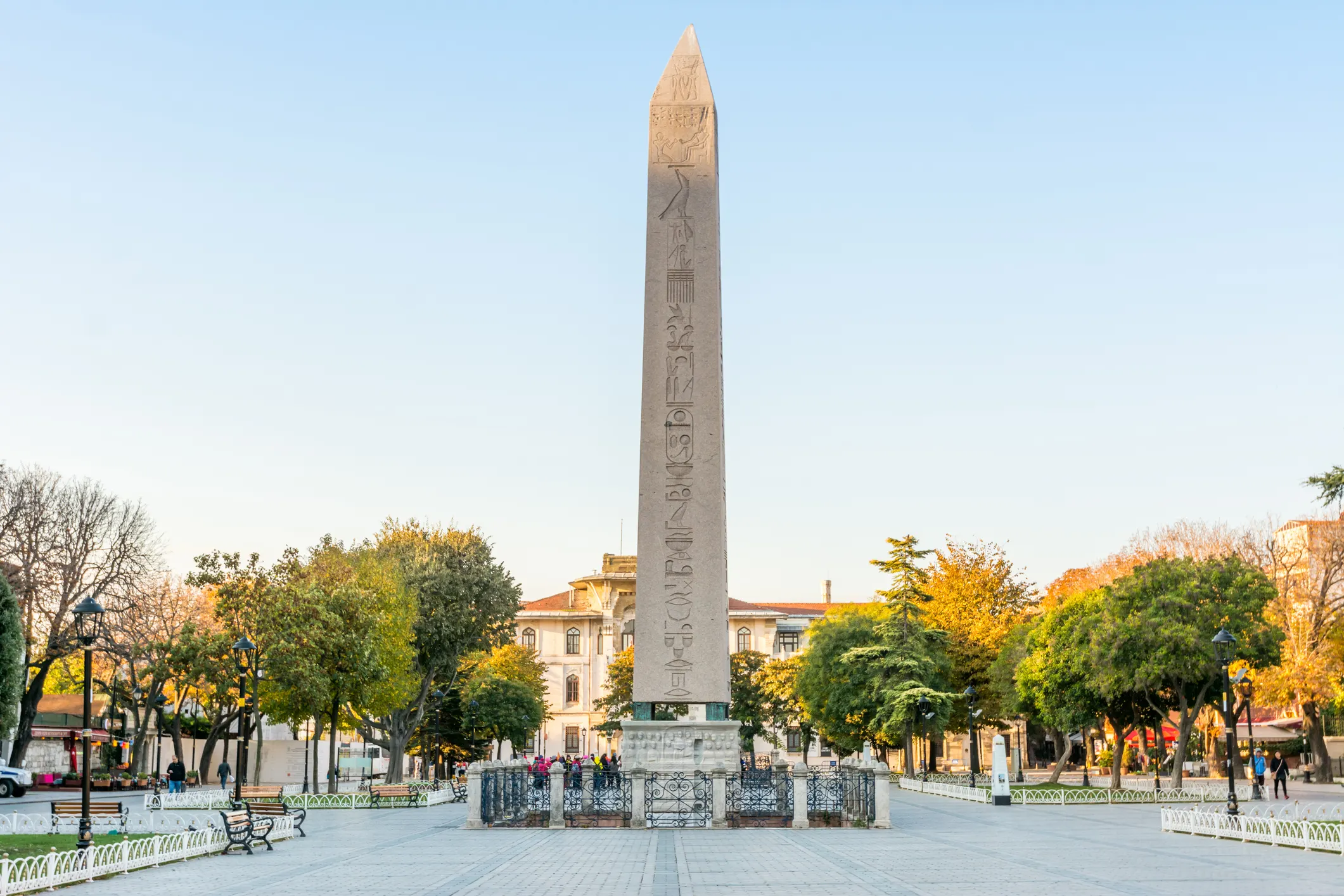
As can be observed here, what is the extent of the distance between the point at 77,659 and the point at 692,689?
126ft

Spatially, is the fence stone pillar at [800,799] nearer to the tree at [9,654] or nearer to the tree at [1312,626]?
the tree at [9,654]

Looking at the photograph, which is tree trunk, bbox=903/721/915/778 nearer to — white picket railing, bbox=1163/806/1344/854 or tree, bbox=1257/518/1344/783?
tree, bbox=1257/518/1344/783

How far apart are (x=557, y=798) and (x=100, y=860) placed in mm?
9477

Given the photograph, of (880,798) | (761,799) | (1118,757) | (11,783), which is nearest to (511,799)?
(761,799)

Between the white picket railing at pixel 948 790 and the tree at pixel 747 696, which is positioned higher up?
the tree at pixel 747 696

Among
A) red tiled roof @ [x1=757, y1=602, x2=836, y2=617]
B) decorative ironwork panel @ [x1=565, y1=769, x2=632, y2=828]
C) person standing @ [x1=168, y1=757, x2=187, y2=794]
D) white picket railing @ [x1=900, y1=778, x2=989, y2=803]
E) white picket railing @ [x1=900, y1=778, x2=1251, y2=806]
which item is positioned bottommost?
white picket railing @ [x1=900, y1=778, x2=989, y2=803]

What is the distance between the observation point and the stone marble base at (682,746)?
23766 millimetres

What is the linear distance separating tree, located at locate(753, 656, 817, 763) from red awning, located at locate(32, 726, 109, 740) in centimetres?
3270

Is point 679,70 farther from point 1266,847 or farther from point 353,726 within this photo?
point 353,726

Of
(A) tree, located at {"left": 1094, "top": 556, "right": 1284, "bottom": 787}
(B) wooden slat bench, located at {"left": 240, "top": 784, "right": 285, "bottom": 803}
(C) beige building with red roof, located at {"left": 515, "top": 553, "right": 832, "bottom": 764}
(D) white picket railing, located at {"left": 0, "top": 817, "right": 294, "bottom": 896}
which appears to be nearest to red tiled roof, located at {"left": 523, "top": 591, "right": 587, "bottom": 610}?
(C) beige building with red roof, located at {"left": 515, "top": 553, "right": 832, "bottom": 764}

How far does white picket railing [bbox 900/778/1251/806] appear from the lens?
34.1m

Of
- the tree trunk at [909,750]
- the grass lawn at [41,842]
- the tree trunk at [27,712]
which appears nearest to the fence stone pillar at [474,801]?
the grass lawn at [41,842]

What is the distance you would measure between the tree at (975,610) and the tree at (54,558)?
30.3 meters

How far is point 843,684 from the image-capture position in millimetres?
53062
